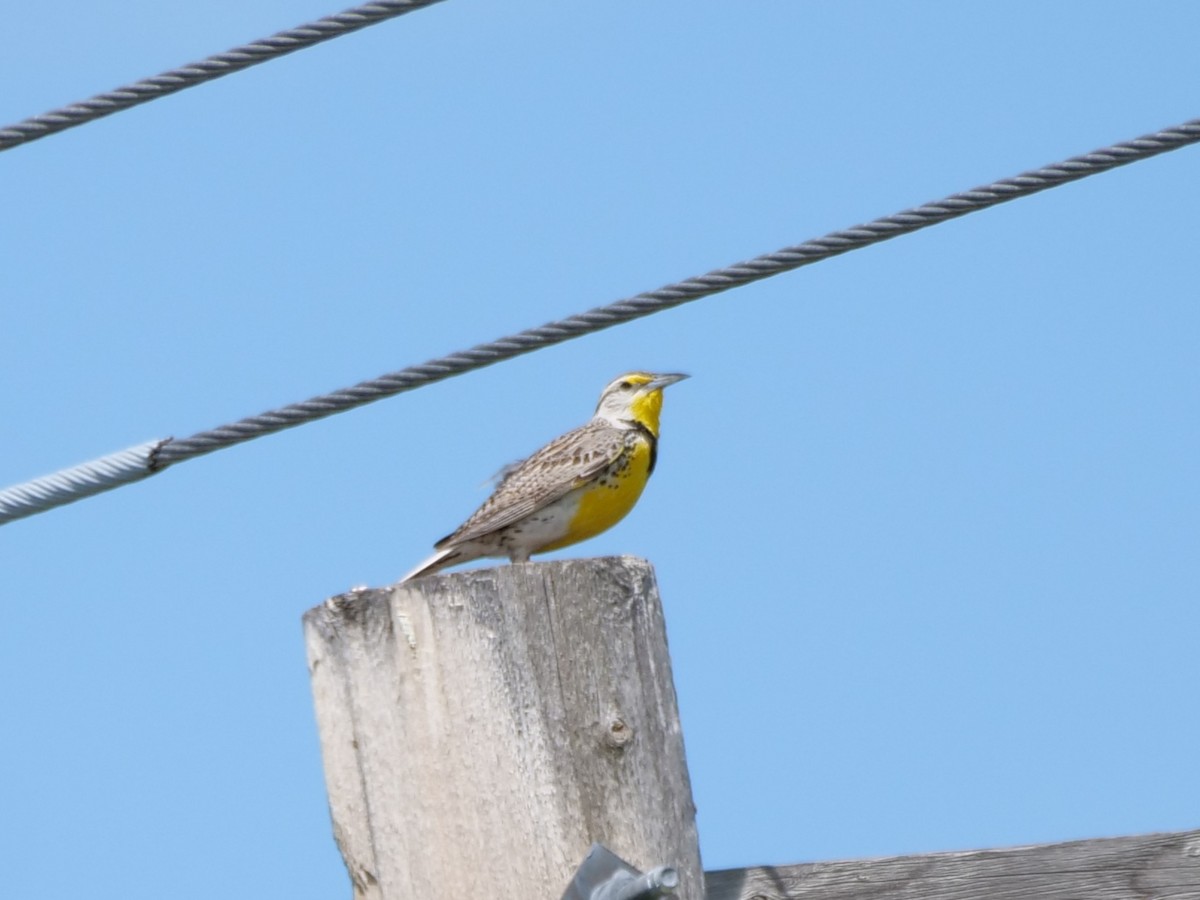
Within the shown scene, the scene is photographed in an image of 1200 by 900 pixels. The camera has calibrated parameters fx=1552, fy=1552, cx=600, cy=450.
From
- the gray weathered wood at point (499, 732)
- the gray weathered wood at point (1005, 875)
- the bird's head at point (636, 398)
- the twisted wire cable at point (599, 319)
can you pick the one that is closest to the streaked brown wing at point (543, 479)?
the bird's head at point (636, 398)

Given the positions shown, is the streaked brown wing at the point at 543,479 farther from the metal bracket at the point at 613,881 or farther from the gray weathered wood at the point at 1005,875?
the metal bracket at the point at 613,881

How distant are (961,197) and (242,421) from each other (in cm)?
187

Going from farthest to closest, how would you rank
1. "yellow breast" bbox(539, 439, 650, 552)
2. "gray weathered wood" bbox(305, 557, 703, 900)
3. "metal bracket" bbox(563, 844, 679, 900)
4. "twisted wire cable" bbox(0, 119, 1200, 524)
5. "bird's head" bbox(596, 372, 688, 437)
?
"bird's head" bbox(596, 372, 688, 437), "yellow breast" bbox(539, 439, 650, 552), "twisted wire cable" bbox(0, 119, 1200, 524), "gray weathered wood" bbox(305, 557, 703, 900), "metal bracket" bbox(563, 844, 679, 900)

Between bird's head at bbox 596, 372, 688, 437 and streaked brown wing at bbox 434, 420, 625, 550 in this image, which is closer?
streaked brown wing at bbox 434, 420, 625, 550

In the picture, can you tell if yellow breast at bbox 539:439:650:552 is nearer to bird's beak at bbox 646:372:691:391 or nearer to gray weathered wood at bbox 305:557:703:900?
bird's beak at bbox 646:372:691:391

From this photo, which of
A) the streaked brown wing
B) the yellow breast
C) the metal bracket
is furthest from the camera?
the yellow breast

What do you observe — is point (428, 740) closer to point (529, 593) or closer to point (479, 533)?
point (529, 593)

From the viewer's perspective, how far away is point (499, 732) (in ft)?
8.27

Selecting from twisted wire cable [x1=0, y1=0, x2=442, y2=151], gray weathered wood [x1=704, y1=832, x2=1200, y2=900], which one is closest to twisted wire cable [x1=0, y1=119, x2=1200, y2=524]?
twisted wire cable [x1=0, y1=0, x2=442, y2=151]

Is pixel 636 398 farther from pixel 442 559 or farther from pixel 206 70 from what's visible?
pixel 206 70

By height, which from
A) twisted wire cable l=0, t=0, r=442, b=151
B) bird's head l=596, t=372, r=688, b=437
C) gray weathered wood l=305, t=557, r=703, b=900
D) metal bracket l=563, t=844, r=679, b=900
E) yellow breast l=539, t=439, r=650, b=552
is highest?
twisted wire cable l=0, t=0, r=442, b=151

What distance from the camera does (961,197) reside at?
12.5 feet

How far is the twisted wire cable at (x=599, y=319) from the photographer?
3.68 m

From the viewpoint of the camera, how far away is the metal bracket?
240cm
